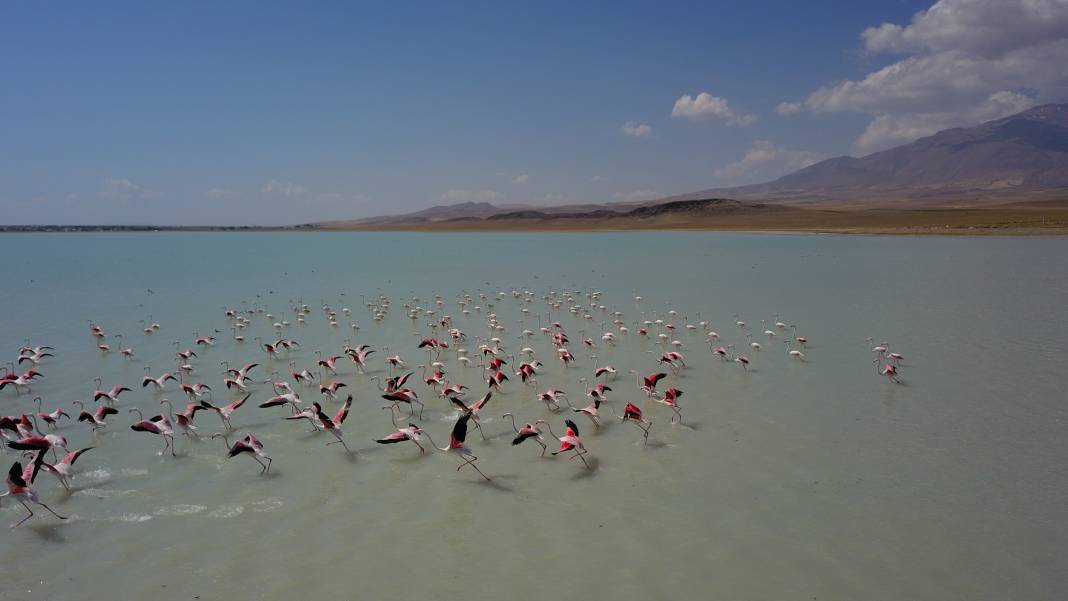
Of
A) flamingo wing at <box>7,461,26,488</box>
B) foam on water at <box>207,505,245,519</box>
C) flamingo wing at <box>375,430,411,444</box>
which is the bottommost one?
foam on water at <box>207,505,245,519</box>

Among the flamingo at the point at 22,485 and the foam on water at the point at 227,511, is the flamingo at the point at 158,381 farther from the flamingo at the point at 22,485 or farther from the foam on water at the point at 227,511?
the foam on water at the point at 227,511

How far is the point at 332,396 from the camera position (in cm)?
1043

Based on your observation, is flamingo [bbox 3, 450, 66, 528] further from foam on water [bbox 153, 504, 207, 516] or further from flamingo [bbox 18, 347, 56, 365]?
flamingo [bbox 18, 347, 56, 365]

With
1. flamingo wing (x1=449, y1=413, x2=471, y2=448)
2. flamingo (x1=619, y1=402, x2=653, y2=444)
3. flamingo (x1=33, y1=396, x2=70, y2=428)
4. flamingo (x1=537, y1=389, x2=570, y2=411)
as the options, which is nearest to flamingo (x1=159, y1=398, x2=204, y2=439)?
flamingo (x1=33, y1=396, x2=70, y2=428)

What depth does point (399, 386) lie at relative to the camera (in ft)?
32.2

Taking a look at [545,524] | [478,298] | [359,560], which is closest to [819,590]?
[545,524]

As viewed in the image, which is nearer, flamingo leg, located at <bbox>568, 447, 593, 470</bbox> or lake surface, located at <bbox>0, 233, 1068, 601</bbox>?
lake surface, located at <bbox>0, 233, 1068, 601</bbox>

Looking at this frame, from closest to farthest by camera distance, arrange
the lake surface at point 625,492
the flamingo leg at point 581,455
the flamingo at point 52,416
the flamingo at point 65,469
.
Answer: the lake surface at point 625,492
the flamingo at point 65,469
the flamingo leg at point 581,455
the flamingo at point 52,416

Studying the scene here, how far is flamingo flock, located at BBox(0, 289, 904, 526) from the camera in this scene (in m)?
7.81

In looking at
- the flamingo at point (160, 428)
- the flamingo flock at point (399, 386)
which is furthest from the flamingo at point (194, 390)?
the flamingo at point (160, 428)

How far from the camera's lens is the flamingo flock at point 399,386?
7.81 meters

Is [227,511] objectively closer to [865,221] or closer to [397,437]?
[397,437]

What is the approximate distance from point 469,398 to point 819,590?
21.4 ft

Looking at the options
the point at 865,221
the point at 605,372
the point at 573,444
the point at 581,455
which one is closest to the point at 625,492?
the point at 573,444
